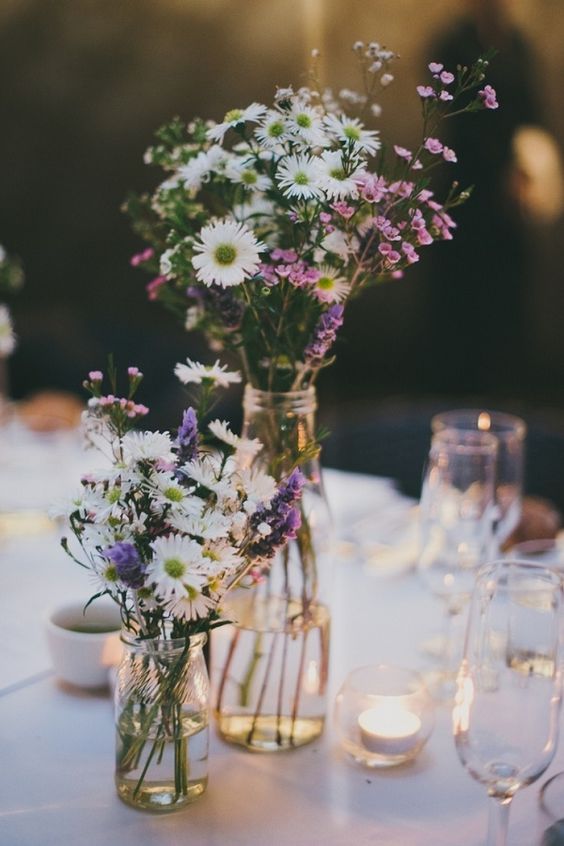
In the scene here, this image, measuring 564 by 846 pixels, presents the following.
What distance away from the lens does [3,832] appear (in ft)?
2.95

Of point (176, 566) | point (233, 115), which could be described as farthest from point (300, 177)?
point (176, 566)

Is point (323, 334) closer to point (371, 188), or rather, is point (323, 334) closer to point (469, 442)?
point (371, 188)

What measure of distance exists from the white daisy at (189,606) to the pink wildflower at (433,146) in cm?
43

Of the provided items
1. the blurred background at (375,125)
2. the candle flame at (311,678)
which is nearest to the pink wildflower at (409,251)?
the candle flame at (311,678)

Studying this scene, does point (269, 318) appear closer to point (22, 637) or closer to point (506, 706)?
point (506, 706)

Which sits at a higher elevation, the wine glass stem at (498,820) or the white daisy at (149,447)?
the white daisy at (149,447)

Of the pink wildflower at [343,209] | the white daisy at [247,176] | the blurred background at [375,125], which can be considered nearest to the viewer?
the pink wildflower at [343,209]

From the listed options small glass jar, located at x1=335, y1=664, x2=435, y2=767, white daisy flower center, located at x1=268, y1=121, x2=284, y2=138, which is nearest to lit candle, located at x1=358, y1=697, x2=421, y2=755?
small glass jar, located at x1=335, y1=664, x2=435, y2=767

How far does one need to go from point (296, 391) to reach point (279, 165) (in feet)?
0.78

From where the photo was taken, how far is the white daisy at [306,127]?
91 centimetres

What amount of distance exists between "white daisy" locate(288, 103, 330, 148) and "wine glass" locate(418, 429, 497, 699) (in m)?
0.46

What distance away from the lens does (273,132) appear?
0.93 metres

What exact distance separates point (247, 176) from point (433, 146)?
188 millimetres

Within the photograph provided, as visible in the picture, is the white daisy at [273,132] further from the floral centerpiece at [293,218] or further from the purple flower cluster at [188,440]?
the purple flower cluster at [188,440]
